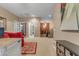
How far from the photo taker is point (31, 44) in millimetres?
4195

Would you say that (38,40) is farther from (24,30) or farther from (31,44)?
(24,30)

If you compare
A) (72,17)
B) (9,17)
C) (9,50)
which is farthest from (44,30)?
(9,50)

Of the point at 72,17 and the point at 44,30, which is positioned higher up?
the point at 72,17

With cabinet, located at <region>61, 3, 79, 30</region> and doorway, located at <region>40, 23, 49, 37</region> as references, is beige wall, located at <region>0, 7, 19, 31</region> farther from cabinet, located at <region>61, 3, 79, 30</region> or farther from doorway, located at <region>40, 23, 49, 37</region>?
cabinet, located at <region>61, 3, 79, 30</region>

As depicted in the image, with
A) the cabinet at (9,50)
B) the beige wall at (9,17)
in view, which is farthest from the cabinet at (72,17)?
the beige wall at (9,17)

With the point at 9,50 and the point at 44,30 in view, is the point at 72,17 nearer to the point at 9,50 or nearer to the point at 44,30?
the point at 9,50

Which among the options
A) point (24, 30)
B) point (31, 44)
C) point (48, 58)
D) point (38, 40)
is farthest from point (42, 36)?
point (48, 58)

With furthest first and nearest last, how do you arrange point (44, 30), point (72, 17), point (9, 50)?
point (44, 30) < point (72, 17) < point (9, 50)

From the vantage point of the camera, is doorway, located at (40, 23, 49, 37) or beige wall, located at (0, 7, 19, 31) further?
doorway, located at (40, 23, 49, 37)

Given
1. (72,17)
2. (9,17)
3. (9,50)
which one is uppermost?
(9,17)

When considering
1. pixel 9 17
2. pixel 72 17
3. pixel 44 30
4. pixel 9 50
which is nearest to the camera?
pixel 9 50

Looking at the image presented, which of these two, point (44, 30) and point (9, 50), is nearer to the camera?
point (9, 50)

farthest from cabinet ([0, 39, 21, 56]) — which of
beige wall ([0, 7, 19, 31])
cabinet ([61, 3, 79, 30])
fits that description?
beige wall ([0, 7, 19, 31])

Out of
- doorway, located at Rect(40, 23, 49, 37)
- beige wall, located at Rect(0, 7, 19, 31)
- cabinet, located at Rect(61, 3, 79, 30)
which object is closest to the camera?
cabinet, located at Rect(61, 3, 79, 30)
